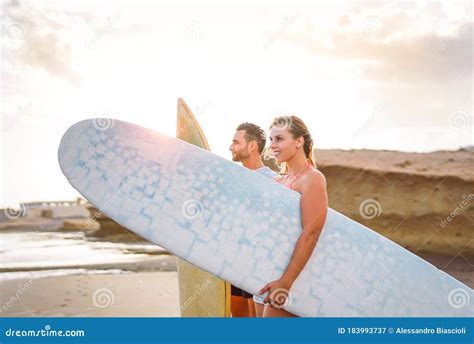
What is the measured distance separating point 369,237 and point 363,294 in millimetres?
319

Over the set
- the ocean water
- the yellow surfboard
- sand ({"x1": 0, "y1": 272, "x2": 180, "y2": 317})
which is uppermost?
the yellow surfboard

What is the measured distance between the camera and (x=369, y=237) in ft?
9.12

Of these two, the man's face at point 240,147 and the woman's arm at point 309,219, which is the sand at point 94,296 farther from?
the woman's arm at point 309,219

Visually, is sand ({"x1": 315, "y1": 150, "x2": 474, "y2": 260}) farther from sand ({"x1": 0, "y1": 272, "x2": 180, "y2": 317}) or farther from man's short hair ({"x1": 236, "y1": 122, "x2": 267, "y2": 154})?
man's short hair ({"x1": 236, "y1": 122, "x2": 267, "y2": 154})

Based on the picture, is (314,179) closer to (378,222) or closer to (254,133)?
(254,133)

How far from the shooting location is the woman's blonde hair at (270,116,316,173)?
7.07ft

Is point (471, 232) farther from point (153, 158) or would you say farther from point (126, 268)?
point (153, 158)

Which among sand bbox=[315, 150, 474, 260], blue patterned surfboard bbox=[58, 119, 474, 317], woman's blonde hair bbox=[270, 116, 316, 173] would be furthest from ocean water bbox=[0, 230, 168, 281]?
woman's blonde hair bbox=[270, 116, 316, 173]

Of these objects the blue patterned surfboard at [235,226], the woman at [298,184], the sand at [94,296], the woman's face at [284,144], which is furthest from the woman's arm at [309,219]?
the sand at [94,296]

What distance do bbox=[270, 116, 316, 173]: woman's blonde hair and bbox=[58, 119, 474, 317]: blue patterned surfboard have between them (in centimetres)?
38

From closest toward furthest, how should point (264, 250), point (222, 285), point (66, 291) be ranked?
point (264, 250) → point (222, 285) → point (66, 291)

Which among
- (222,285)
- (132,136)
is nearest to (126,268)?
(222,285)

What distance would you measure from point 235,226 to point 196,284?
129cm

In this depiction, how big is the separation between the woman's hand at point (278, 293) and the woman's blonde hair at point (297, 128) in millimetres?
543
